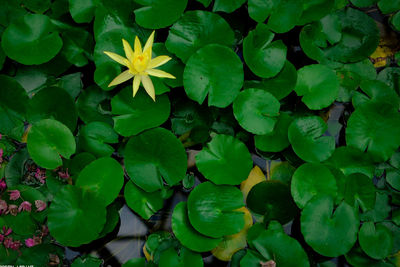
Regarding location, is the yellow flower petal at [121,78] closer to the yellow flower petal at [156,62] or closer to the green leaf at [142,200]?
the yellow flower petal at [156,62]

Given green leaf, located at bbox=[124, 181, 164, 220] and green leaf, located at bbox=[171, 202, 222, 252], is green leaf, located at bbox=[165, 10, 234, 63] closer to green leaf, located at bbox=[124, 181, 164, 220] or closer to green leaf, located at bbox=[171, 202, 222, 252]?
green leaf, located at bbox=[124, 181, 164, 220]

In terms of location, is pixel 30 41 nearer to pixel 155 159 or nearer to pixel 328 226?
pixel 155 159

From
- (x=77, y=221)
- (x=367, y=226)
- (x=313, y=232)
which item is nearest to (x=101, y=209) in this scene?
(x=77, y=221)

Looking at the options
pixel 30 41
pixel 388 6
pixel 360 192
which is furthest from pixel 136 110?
pixel 388 6

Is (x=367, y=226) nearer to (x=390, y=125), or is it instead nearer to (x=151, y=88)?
(x=390, y=125)

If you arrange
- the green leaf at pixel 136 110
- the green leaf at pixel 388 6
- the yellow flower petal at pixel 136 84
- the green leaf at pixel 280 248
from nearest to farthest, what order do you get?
the green leaf at pixel 280 248
the yellow flower petal at pixel 136 84
the green leaf at pixel 136 110
the green leaf at pixel 388 6

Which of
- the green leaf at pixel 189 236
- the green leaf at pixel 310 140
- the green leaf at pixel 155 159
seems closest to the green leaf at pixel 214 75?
the green leaf at pixel 155 159
